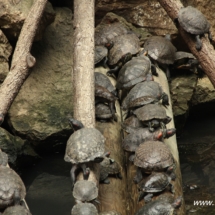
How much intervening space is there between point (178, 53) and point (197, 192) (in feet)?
6.91

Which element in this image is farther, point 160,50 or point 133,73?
point 160,50

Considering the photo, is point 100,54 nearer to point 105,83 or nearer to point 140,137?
point 105,83

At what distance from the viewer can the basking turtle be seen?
5883 mm

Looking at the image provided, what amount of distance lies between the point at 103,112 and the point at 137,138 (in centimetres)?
66

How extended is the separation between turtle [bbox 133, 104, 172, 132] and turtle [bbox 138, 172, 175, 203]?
0.72 m

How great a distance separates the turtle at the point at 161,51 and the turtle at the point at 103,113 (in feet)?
4.49

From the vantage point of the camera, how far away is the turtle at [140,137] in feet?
18.1

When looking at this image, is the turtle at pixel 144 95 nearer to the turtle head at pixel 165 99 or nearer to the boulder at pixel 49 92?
the turtle head at pixel 165 99

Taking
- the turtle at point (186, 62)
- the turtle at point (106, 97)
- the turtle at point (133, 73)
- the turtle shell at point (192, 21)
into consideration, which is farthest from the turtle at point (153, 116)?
the turtle at point (186, 62)

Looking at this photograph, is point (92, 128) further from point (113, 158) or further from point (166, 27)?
point (166, 27)

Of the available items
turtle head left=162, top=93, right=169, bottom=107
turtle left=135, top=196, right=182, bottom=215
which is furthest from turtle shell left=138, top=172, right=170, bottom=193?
turtle head left=162, top=93, right=169, bottom=107

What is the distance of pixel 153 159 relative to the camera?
509 cm

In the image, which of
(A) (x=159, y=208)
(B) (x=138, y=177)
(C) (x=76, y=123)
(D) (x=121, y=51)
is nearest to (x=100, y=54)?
(D) (x=121, y=51)

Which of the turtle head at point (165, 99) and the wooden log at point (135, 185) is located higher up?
the turtle head at point (165, 99)
